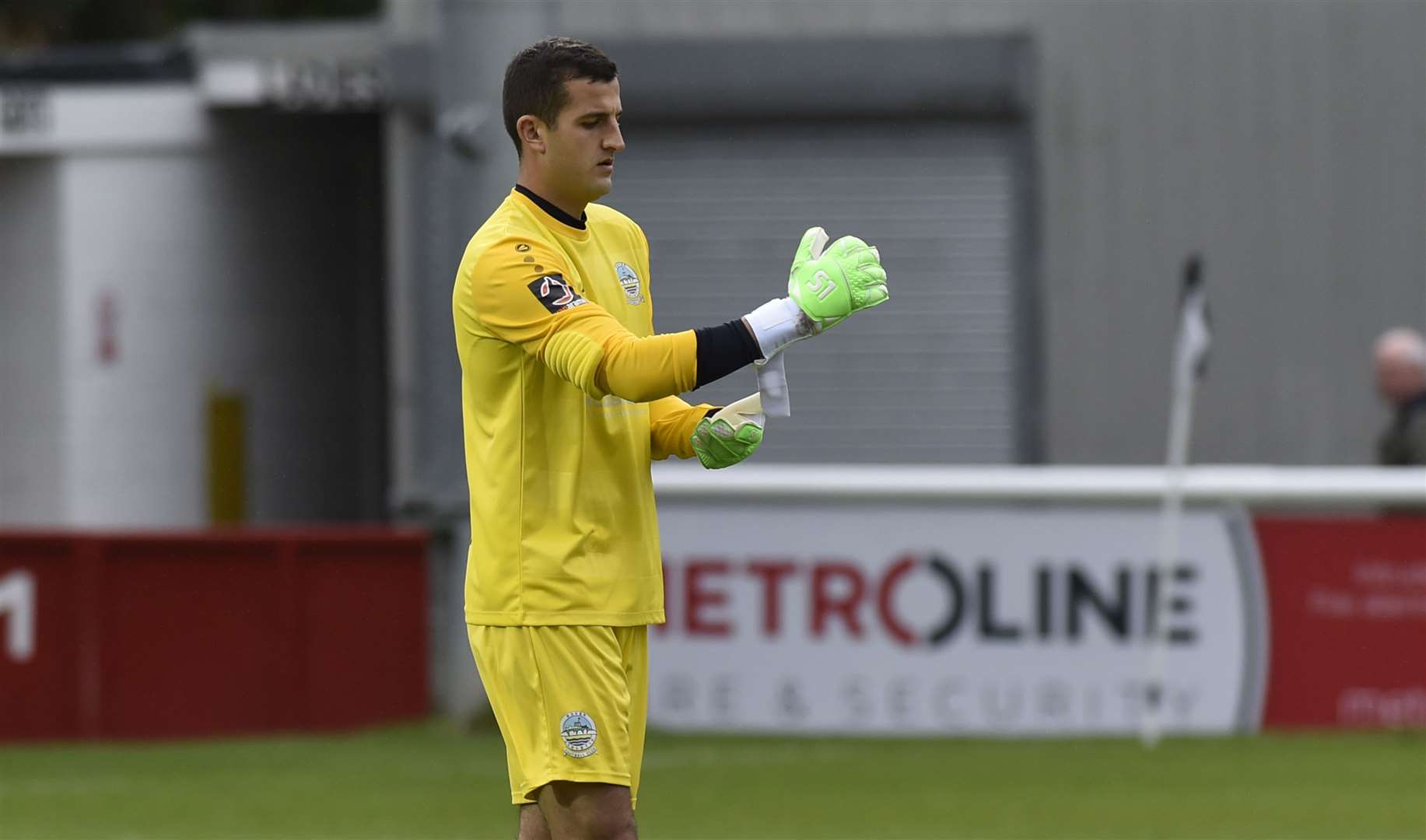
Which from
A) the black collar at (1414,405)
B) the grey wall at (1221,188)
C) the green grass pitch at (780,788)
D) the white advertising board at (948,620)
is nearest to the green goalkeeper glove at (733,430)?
the green grass pitch at (780,788)

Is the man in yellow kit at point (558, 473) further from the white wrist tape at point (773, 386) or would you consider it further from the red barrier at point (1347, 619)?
the red barrier at point (1347, 619)

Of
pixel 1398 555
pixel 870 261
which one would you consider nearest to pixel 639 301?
pixel 870 261

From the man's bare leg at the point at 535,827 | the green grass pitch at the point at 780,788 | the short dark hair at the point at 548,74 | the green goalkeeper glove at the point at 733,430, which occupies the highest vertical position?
the short dark hair at the point at 548,74

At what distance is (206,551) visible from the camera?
11.1 metres

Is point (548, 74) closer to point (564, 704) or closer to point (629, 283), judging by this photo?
point (629, 283)

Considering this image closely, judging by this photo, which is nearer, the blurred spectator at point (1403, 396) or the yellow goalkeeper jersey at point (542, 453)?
the yellow goalkeeper jersey at point (542, 453)

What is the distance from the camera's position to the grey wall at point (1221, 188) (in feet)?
47.7

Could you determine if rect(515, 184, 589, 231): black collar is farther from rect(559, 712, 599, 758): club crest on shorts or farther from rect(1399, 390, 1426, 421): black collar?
rect(1399, 390, 1426, 421): black collar

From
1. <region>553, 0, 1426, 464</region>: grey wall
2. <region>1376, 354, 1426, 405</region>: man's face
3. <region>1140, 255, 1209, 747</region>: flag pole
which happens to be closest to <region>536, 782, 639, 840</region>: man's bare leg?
<region>1140, 255, 1209, 747</region>: flag pole

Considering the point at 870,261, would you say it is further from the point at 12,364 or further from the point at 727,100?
the point at 12,364

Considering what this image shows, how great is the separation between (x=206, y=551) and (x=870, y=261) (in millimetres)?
7316

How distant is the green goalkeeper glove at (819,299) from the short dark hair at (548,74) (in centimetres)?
60

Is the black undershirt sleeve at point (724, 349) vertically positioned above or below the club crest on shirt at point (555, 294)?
below

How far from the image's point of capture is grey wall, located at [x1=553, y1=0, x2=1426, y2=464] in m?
14.5
